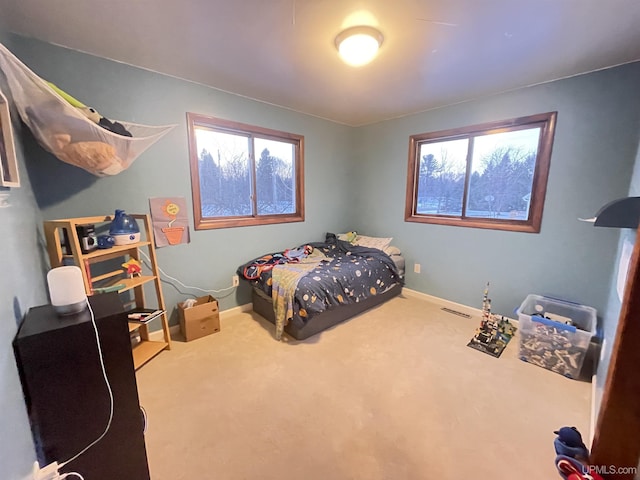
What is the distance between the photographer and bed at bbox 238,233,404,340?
93.5 inches

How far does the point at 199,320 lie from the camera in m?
2.41

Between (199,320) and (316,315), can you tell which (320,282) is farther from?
(199,320)

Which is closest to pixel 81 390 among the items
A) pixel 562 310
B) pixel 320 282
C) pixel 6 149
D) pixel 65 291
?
pixel 65 291

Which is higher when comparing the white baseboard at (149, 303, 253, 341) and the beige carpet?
the white baseboard at (149, 303, 253, 341)

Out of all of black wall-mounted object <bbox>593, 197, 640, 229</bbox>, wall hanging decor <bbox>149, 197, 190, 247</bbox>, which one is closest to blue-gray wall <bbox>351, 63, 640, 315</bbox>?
black wall-mounted object <bbox>593, 197, 640, 229</bbox>

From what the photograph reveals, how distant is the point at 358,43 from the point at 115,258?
8.08ft

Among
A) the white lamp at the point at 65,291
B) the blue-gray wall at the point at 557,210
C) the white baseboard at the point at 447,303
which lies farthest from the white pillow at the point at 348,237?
the white lamp at the point at 65,291

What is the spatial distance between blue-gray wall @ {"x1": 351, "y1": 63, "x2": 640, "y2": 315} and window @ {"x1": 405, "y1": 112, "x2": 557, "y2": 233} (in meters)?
0.08

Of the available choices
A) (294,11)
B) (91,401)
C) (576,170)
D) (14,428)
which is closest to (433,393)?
(91,401)

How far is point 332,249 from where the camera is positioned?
139 inches

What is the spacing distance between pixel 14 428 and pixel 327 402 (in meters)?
1.43

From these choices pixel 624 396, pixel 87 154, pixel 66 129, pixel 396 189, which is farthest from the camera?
pixel 396 189

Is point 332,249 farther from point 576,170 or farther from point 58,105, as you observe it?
point 58,105

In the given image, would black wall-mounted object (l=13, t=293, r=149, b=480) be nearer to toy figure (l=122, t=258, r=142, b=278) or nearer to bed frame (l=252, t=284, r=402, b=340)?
toy figure (l=122, t=258, r=142, b=278)
